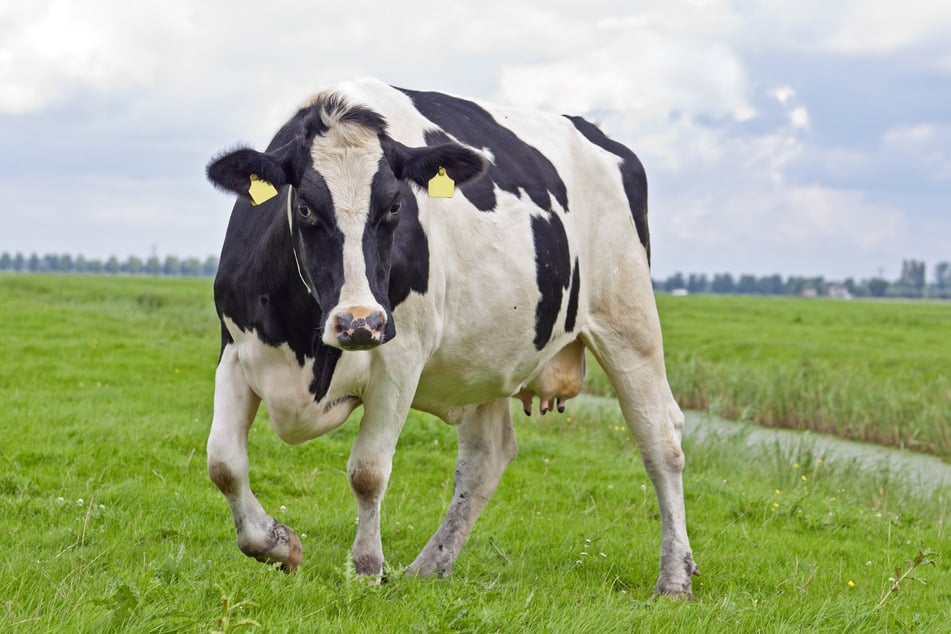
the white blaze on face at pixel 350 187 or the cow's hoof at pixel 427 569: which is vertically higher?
the white blaze on face at pixel 350 187

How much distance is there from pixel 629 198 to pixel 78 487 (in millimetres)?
4351

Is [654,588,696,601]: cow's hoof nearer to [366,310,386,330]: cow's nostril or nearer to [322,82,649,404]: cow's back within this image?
[322,82,649,404]: cow's back

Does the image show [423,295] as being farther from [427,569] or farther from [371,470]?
[427,569]

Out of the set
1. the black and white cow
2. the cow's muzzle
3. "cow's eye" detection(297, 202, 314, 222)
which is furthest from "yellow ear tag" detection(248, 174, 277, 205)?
the cow's muzzle

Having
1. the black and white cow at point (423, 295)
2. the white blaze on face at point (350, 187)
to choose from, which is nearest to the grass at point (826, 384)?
the black and white cow at point (423, 295)

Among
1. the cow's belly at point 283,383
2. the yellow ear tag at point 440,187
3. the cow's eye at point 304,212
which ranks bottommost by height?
the cow's belly at point 283,383

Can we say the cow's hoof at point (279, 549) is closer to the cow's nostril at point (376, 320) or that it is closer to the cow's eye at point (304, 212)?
the cow's nostril at point (376, 320)

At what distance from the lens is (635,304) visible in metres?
6.61

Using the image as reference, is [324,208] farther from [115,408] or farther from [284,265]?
[115,408]

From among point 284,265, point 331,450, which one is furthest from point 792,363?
point 284,265

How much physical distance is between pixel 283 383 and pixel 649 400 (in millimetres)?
2746

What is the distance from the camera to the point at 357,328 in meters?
3.94

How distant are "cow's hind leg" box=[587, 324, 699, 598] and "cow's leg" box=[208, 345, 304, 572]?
2.49 meters

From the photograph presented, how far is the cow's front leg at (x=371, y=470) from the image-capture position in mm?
4949
